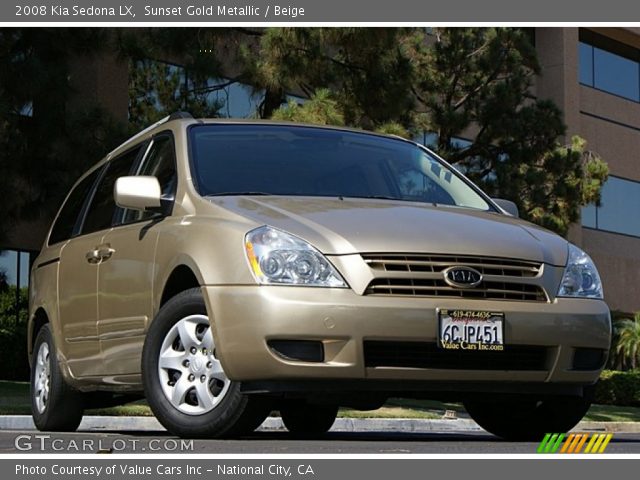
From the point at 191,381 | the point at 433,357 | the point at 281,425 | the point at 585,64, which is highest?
the point at 585,64

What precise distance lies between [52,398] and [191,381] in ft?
7.48

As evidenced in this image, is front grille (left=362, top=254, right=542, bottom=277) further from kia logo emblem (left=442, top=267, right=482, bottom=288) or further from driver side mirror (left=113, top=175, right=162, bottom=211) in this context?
driver side mirror (left=113, top=175, right=162, bottom=211)

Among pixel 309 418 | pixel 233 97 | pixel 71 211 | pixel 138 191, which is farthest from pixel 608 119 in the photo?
pixel 138 191

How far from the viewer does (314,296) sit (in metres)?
6.03

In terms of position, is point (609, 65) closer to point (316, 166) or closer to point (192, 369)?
point (316, 166)

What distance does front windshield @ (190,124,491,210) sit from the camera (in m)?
7.26

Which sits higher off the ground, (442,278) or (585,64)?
(585,64)

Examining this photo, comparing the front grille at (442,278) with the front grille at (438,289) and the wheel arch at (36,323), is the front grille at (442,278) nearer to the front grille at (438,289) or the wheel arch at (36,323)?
the front grille at (438,289)

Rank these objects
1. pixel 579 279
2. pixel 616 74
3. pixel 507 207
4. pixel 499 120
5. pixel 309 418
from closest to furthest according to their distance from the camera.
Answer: pixel 579 279, pixel 507 207, pixel 309 418, pixel 499 120, pixel 616 74

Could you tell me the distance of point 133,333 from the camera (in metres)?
7.12

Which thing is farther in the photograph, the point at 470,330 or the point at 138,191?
the point at 138,191

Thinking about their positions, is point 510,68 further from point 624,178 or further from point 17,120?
point 624,178

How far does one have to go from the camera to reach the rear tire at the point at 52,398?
8375 millimetres
